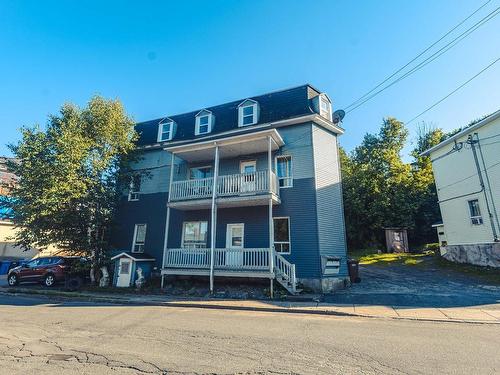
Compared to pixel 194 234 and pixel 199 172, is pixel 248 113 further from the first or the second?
pixel 194 234

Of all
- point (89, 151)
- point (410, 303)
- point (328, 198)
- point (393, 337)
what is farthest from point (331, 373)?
point (89, 151)

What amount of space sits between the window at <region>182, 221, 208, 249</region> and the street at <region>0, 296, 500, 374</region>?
25.2 ft

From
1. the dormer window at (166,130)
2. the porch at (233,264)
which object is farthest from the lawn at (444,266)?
the dormer window at (166,130)

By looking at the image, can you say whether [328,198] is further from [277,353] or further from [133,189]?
[133,189]

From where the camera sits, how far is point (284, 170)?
15891 millimetres

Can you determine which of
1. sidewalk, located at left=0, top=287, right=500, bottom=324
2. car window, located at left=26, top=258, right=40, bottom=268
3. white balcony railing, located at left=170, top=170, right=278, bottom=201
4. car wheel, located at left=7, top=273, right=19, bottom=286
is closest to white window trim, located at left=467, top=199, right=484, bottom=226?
sidewalk, located at left=0, top=287, right=500, bottom=324

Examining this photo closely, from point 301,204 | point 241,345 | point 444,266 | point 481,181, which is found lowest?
point 241,345

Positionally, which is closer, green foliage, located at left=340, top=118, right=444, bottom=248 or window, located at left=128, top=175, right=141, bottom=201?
window, located at left=128, top=175, right=141, bottom=201

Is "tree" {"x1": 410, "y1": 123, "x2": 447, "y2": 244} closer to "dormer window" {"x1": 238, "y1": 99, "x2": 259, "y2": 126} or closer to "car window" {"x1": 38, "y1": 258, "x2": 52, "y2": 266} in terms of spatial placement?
"dormer window" {"x1": 238, "y1": 99, "x2": 259, "y2": 126}

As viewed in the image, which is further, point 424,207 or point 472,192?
point 424,207

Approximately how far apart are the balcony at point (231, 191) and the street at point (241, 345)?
640 cm

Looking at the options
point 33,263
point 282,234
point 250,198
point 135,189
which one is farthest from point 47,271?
point 282,234

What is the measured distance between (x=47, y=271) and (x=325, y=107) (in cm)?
1914

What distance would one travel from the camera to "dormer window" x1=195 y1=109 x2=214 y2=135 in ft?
61.8
